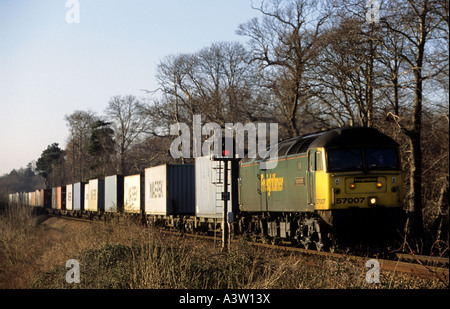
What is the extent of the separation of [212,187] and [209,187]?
414mm

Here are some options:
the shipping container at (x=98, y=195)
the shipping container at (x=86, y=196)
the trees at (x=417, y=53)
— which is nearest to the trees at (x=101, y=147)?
the shipping container at (x=86, y=196)

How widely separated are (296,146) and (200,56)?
29789mm

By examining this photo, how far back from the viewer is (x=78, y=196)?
47781 mm

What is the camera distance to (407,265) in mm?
11656

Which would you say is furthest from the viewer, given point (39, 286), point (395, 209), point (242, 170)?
point (242, 170)

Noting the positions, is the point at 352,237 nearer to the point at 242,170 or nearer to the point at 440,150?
the point at 242,170

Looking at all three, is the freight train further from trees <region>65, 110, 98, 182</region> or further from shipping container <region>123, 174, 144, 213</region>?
trees <region>65, 110, 98, 182</region>

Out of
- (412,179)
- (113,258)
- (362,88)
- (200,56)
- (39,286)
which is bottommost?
(39,286)

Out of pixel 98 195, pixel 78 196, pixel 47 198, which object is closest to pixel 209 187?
pixel 98 195

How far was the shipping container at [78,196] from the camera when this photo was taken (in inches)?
1844

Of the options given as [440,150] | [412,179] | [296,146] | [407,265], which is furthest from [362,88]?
[407,265]

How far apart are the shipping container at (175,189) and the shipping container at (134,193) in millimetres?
2970

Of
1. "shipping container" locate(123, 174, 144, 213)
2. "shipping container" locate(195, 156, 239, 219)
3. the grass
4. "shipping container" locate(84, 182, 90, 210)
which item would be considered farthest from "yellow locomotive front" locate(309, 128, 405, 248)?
"shipping container" locate(84, 182, 90, 210)

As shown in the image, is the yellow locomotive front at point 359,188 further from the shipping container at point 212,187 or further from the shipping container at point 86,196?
the shipping container at point 86,196
